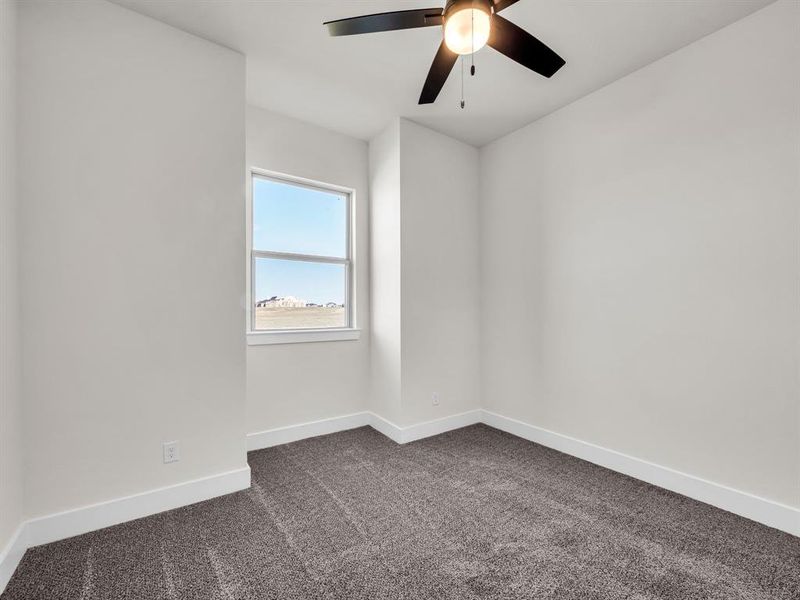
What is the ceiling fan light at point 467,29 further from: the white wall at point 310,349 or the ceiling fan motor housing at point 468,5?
the white wall at point 310,349

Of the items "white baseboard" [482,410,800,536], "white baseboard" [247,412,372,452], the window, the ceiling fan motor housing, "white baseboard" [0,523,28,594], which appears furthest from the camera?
the window

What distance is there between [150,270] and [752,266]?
3.28 m

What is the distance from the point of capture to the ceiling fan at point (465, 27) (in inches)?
56.8

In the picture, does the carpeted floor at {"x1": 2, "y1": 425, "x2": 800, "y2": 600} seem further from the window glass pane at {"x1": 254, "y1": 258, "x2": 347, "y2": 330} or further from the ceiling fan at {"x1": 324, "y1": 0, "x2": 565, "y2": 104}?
the ceiling fan at {"x1": 324, "y1": 0, "x2": 565, "y2": 104}

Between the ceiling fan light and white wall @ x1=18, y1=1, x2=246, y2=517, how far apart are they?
149 centimetres

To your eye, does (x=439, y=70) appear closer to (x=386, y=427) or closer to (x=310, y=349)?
(x=310, y=349)

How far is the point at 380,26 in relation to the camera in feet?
5.15

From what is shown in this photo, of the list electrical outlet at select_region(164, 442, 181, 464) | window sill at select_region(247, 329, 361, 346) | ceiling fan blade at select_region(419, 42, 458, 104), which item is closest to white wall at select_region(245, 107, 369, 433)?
window sill at select_region(247, 329, 361, 346)

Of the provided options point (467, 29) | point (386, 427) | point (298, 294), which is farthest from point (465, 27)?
point (386, 427)

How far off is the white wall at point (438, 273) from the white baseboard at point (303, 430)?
57 cm

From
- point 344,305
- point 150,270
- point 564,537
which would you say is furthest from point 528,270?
point 150,270

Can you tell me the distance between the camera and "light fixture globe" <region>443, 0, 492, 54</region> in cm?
142

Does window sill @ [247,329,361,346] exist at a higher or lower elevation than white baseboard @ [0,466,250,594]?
higher

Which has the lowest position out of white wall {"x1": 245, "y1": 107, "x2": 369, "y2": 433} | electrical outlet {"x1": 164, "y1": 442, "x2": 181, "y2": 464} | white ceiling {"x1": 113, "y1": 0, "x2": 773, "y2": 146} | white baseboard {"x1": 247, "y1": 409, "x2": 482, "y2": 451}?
white baseboard {"x1": 247, "y1": 409, "x2": 482, "y2": 451}
